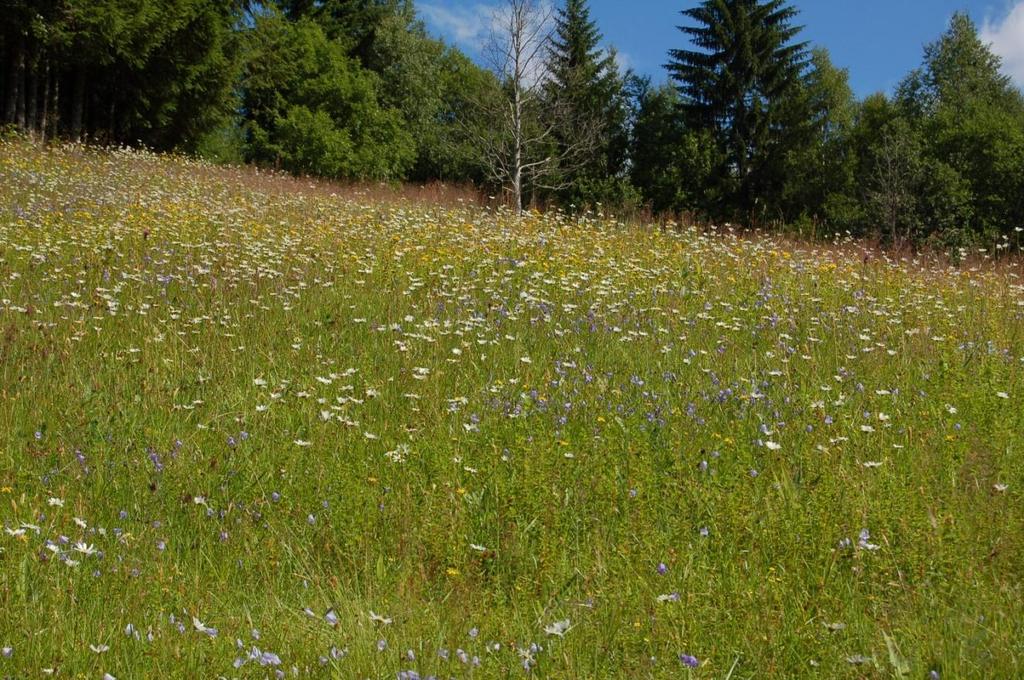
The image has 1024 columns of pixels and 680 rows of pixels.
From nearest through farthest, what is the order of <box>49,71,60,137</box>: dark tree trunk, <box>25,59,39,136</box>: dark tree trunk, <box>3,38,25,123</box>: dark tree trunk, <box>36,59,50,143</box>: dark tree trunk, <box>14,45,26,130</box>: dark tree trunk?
<box>3,38,25,123</box>: dark tree trunk < <box>14,45,26,130</box>: dark tree trunk < <box>25,59,39,136</box>: dark tree trunk < <box>36,59,50,143</box>: dark tree trunk < <box>49,71,60,137</box>: dark tree trunk

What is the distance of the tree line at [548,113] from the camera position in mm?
19953

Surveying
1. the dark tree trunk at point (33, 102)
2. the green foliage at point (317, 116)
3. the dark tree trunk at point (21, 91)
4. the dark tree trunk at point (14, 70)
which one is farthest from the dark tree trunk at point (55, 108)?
the green foliage at point (317, 116)

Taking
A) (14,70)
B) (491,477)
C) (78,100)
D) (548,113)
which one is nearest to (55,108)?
(78,100)

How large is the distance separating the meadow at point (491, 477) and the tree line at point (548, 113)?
8745 millimetres

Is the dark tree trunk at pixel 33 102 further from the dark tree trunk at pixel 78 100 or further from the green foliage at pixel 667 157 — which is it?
the green foliage at pixel 667 157

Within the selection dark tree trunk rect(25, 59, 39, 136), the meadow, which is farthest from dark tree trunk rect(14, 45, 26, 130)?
the meadow

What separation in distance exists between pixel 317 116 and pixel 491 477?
25.8 meters

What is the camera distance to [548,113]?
21.3m

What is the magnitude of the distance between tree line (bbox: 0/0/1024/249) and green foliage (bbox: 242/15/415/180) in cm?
7

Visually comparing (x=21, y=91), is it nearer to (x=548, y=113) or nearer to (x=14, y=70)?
(x=14, y=70)

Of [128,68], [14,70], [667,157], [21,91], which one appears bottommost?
[21,91]

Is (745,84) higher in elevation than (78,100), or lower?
higher

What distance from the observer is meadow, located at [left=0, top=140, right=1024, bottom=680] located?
262cm

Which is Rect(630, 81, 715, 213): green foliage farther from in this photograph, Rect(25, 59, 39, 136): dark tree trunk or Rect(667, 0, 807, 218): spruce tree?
Rect(25, 59, 39, 136): dark tree trunk
